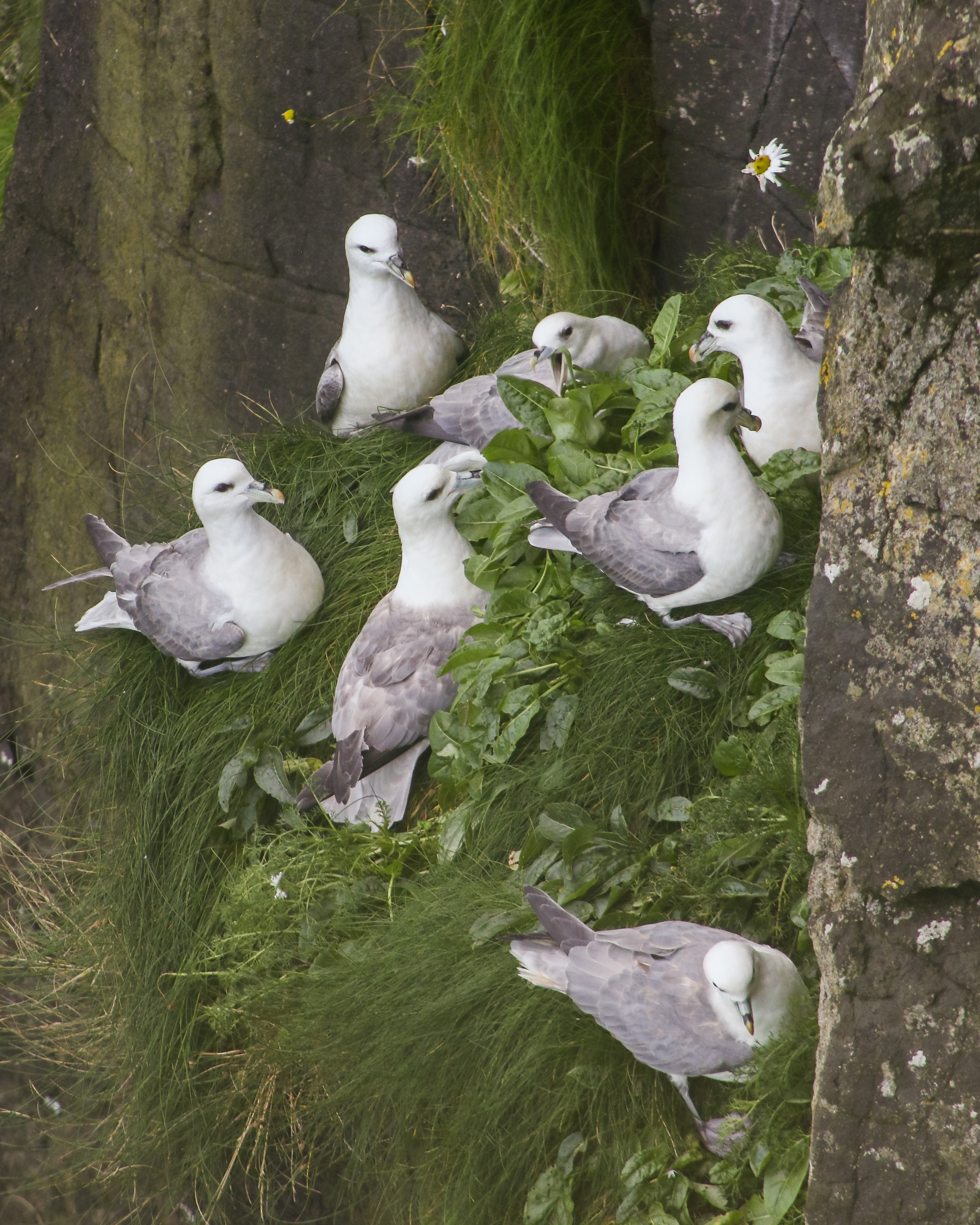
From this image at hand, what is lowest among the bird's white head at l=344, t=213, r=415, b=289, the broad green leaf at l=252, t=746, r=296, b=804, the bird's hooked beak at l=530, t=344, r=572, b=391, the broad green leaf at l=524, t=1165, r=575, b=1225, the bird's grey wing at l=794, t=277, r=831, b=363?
the broad green leaf at l=524, t=1165, r=575, b=1225

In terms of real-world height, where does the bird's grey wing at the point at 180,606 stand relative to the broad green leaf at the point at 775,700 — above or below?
below

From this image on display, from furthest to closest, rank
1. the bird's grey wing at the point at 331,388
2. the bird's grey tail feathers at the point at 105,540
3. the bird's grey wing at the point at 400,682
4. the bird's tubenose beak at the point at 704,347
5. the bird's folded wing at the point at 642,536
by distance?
the bird's grey wing at the point at 331,388 < the bird's grey tail feathers at the point at 105,540 < the bird's grey wing at the point at 400,682 < the bird's tubenose beak at the point at 704,347 < the bird's folded wing at the point at 642,536

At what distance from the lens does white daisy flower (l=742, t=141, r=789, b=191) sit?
9.93 ft

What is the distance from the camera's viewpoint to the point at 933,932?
1.50 metres

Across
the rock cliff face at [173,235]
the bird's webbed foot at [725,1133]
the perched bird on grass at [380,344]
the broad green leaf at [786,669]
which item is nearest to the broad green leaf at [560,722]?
the broad green leaf at [786,669]

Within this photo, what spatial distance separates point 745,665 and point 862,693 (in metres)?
0.93

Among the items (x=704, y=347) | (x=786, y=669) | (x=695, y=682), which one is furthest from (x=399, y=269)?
(x=786, y=669)

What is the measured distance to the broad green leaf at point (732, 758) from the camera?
7.61 ft

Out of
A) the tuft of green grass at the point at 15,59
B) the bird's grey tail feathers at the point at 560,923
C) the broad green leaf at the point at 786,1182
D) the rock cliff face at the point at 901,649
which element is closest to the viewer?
the rock cliff face at the point at 901,649

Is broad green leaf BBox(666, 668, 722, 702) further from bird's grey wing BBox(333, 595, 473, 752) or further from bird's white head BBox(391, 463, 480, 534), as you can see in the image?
bird's white head BBox(391, 463, 480, 534)

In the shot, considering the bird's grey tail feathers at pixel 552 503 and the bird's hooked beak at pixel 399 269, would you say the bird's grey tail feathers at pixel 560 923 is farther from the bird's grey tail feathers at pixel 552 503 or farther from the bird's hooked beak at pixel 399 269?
the bird's hooked beak at pixel 399 269

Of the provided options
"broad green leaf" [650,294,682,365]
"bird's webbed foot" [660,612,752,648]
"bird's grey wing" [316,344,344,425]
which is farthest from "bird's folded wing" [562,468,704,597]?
"bird's grey wing" [316,344,344,425]

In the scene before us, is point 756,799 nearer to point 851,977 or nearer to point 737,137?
point 851,977

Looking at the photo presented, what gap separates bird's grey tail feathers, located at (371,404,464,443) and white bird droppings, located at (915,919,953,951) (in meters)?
2.06
